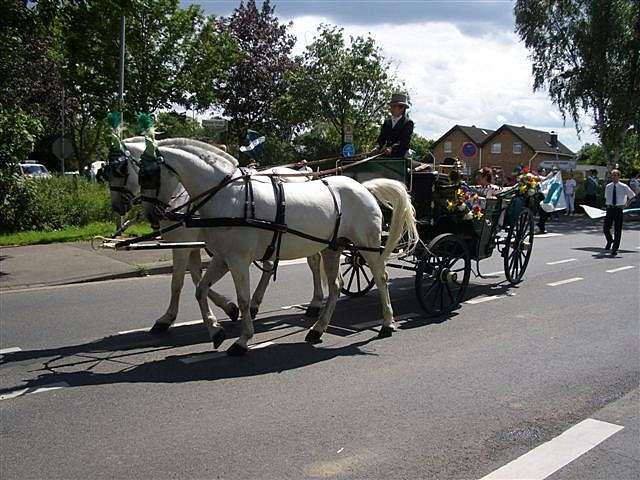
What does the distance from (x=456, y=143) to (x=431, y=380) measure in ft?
244

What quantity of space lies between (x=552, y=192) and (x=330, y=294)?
20.2ft

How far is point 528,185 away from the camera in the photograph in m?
10.6

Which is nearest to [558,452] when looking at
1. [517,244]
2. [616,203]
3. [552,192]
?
[517,244]

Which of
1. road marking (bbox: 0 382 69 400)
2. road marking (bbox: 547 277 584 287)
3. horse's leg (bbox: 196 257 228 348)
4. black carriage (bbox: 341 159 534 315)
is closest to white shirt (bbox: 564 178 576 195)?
road marking (bbox: 547 277 584 287)

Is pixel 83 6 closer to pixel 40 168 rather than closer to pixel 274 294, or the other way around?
pixel 274 294

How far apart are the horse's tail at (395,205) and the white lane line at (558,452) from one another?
317 cm

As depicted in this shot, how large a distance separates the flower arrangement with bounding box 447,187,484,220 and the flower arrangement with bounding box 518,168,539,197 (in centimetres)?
167

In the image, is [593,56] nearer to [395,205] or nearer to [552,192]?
[552,192]

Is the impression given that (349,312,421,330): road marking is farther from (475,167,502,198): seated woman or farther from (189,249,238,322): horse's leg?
(475,167,502,198): seated woman

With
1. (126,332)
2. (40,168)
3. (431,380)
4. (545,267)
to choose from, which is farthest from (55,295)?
(40,168)

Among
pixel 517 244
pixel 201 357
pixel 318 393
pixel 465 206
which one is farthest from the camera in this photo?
pixel 517 244

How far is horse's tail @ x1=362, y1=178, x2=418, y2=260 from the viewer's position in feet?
24.7

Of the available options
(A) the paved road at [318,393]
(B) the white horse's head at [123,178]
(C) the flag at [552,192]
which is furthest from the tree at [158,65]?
(B) the white horse's head at [123,178]

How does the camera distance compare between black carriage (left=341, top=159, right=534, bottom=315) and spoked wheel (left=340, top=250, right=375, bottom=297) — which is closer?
black carriage (left=341, top=159, right=534, bottom=315)
